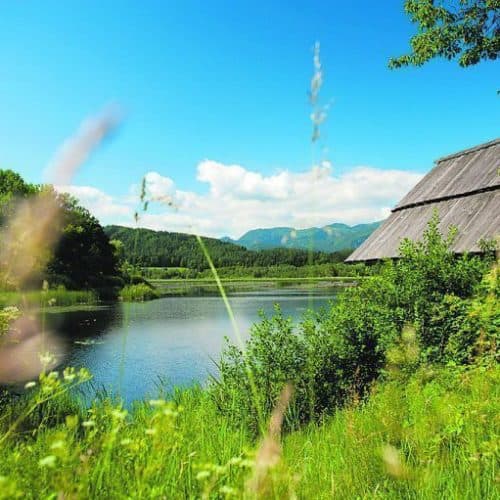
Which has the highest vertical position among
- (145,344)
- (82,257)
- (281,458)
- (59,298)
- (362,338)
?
(82,257)

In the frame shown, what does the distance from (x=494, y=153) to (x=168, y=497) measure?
15248mm

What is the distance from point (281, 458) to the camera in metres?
1.81

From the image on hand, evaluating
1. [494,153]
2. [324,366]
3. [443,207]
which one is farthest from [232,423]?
[494,153]

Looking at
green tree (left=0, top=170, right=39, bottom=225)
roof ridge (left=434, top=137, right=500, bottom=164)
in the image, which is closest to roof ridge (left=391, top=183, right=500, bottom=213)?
roof ridge (left=434, top=137, right=500, bottom=164)

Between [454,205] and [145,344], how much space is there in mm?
10302

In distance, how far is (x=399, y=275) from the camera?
25.2ft

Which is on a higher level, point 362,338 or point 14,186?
point 14,186

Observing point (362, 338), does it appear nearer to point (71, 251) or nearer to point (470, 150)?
point (470, 150)

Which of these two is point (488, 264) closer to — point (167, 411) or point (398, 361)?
point (398, 361)

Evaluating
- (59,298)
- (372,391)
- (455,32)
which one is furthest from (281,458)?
(59,298)

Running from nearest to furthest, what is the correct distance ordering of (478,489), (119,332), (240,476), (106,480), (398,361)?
(106,480) → (240,476) → (478,489) → (398,361) → (119,332)

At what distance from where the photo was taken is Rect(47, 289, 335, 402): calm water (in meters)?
11.4

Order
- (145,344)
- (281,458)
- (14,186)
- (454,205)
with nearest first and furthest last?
(281,458)
(454,205)
(145,344)
(14,186)

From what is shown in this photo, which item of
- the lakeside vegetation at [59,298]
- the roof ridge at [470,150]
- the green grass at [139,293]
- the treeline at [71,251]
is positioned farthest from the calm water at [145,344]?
the green grass at [139,293]
